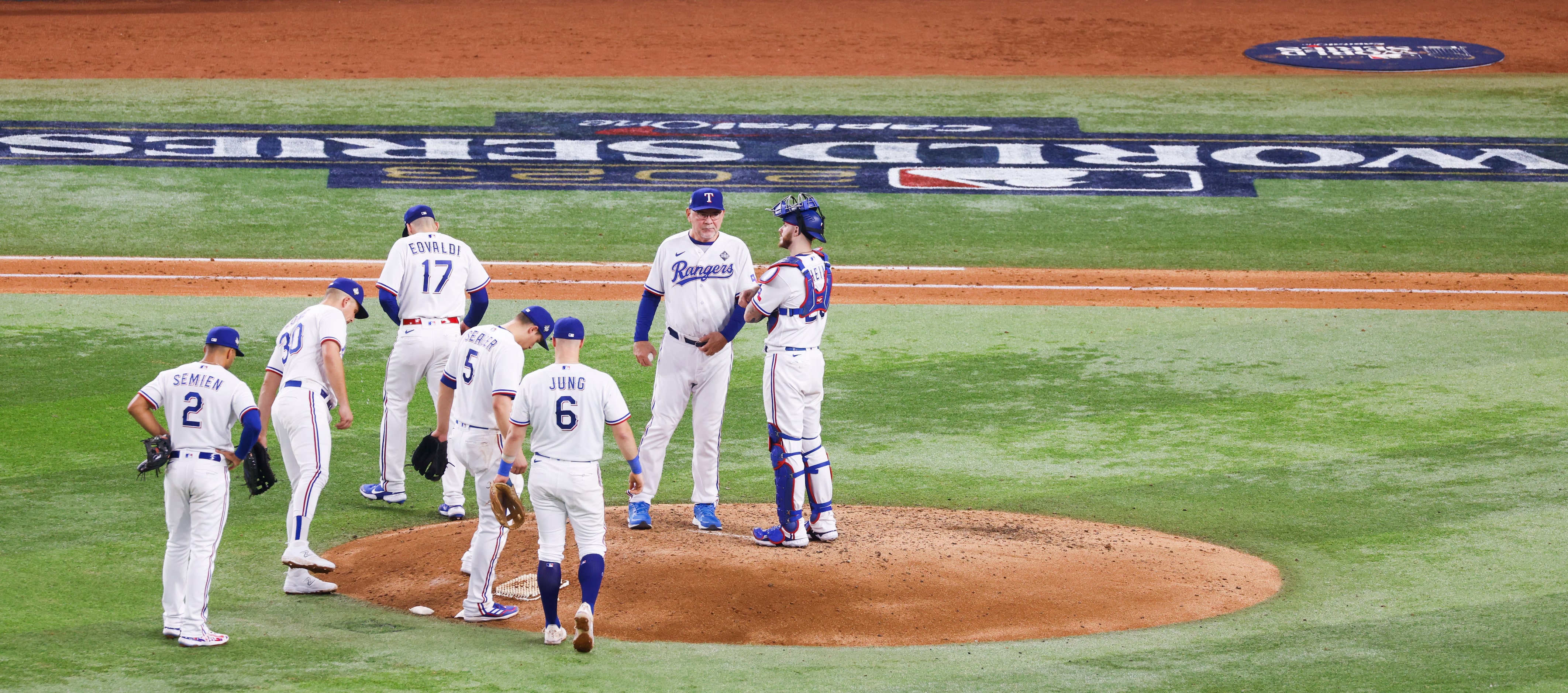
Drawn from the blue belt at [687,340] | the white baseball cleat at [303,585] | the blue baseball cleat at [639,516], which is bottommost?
the white baseball cleat at [303,585]

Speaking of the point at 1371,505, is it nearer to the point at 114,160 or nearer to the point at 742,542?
the point at 742,542

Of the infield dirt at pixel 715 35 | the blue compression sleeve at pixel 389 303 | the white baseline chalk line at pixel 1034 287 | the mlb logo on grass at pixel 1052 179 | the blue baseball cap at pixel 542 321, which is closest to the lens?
the blue baseball cap at pixel 542 321

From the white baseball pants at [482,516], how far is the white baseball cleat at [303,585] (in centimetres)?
71

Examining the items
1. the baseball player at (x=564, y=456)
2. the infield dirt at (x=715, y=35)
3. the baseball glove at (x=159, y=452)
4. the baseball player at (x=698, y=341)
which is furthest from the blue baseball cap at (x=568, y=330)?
the infield dirt at (x=715, y=35)

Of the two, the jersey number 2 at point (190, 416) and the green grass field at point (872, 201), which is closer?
the jersey number 2 at point (190, 416)

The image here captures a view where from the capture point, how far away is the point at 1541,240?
17266mm

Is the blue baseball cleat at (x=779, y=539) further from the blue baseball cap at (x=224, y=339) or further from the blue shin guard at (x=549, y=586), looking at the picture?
the blue baseball cap at (x=224, y=339)

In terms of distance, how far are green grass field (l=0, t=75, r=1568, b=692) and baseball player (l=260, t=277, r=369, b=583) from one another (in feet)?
0.95

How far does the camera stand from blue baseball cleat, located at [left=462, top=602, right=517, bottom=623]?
6.69m

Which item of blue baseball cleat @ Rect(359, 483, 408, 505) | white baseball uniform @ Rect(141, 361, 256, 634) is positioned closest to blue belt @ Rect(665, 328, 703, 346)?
blue baseball cleat @ Rect(359, 483, 408, 505)

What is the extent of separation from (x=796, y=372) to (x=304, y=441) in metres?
2.45

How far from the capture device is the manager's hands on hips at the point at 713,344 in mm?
7867

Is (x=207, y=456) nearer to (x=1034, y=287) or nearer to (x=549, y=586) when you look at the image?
(x=549, y=586)

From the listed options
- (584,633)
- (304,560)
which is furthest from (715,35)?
(584,633)
